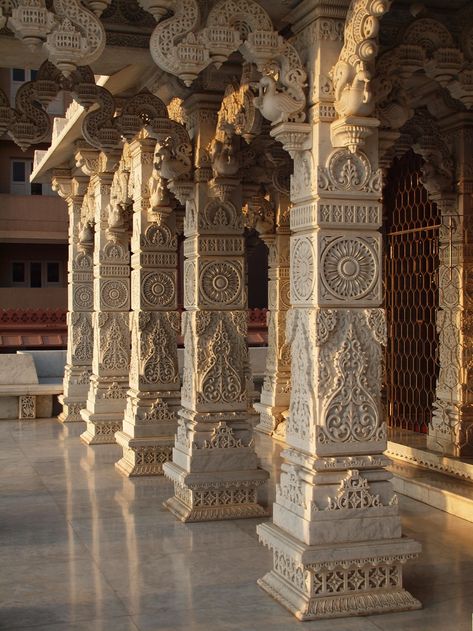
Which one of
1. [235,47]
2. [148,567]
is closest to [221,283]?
[148,567]

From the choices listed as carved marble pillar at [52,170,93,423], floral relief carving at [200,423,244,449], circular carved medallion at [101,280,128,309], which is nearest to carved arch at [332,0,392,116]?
floral relief carving at [200,423,244,449]

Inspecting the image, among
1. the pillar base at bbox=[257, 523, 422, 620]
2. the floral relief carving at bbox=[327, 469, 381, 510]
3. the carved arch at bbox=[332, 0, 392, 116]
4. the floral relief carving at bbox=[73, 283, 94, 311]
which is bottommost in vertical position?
the pillar base at bbox=[257, 523, 422, 620]

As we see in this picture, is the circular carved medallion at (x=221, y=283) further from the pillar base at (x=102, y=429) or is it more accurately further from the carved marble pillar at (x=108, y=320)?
Answer: the pillar base at (x=102, y=429)

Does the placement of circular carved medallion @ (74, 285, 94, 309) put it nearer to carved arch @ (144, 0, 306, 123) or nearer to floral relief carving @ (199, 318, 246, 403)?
floral relief carving @ (199, 318, 246, 403)

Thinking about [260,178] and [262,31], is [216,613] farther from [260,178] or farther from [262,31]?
[260,178]

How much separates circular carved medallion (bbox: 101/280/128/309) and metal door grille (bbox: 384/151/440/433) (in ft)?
11.2

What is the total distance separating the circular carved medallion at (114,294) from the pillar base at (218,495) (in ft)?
14.5

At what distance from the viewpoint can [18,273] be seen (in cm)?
2641

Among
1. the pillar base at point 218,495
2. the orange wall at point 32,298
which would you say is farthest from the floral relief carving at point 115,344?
the orange wall at point 32,298

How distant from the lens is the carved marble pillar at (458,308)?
26.9ft

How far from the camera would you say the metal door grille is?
9359 millimetres

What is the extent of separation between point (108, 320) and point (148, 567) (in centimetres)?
593

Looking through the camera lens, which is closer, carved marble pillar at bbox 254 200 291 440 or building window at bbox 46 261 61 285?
carved marble pillar at bbox 254 200 291 440

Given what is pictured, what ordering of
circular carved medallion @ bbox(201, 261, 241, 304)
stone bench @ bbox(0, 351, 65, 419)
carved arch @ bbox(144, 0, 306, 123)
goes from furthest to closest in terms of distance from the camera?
stone bench @ bbox(0, 351, 65, 419) < circular carved medallion @ bbox(201, 261, 241, 304) < carved arch @ bbox(144, 0, 306, 123)
